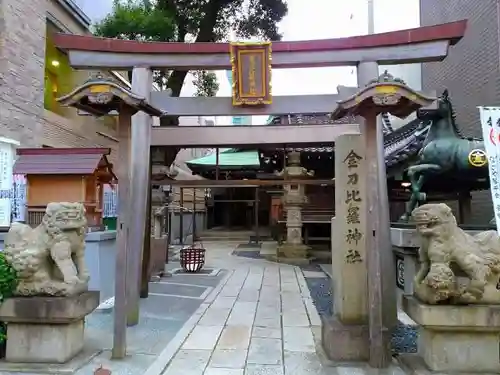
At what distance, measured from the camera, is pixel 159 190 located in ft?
44.1

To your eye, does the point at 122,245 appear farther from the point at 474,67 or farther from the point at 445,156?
the point at 474,67

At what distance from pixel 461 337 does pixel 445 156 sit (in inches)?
146

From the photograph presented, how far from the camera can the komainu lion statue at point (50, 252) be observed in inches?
187

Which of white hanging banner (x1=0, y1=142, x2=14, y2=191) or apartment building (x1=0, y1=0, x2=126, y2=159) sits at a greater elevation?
apartment building (x1=0, y1=0, x2=126, y2=159)

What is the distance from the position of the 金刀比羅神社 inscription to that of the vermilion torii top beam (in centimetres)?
280

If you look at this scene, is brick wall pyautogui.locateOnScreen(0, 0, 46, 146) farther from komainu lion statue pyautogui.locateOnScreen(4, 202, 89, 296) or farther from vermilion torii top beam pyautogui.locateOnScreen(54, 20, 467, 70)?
komainu lion statue pyautogui.locateOnScreen(4, 202, 89, 296)

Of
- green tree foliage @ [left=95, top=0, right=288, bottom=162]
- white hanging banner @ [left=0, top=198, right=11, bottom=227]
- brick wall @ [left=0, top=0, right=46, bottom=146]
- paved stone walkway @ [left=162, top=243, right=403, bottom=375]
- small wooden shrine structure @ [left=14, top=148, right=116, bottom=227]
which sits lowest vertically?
paved stone walkway @ [left=162, top=243, right=403, bottom=375]

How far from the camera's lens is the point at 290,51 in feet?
24.7

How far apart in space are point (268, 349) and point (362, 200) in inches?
89.7

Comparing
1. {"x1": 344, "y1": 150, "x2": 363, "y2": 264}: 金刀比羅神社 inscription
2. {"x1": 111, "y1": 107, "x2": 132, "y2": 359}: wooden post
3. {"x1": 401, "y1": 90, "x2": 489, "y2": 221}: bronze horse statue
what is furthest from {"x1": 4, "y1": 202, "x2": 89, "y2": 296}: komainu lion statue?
{"x1": 401, "y1": 90, "x2": 489, "y2": 221}: bronze horse statue

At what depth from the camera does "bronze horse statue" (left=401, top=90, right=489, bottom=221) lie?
7043mm

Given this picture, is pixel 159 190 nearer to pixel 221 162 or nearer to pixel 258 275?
pixel 258 275

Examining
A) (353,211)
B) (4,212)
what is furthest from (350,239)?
(4,212)

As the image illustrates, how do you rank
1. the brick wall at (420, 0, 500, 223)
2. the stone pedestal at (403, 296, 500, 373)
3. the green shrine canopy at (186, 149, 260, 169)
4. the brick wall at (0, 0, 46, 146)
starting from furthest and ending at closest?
the green shrine canopy at (186, 149, 260, 169) → the brick wall at (0, 0, 46, 146) → the brick wall at (420, 0, 500, 223) → the stone pedestal at (403, 296, 500, 373)
